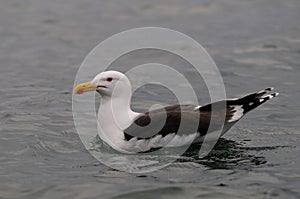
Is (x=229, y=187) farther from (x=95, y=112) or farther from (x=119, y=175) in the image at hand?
(x=95, y=112)

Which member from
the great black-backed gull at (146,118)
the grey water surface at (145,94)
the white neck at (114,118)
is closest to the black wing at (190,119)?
the great black-backed gull at (146,118)

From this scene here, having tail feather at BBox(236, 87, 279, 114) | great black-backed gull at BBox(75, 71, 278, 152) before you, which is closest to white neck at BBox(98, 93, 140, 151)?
great black-backed gull at BBox(75, 71, 278, 152)

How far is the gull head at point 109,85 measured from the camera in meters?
11.3

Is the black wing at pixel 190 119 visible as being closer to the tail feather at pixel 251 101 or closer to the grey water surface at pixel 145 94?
the tail feather at pixel 251 101

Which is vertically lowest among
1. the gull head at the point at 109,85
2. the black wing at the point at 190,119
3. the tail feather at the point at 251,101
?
the black wing at the point at 190,119

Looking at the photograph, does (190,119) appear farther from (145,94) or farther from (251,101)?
(145,94)

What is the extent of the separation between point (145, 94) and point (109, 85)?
4.14 metres

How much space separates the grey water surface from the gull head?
1.01m

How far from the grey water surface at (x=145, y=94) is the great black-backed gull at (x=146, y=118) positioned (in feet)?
1.33

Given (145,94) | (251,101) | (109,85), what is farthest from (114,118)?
(145,94)

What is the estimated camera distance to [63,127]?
512 inches

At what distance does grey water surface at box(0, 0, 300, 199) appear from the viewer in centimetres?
998

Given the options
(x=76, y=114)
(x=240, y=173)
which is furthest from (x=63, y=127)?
(x=240, y=173)

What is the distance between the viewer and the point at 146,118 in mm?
11172
